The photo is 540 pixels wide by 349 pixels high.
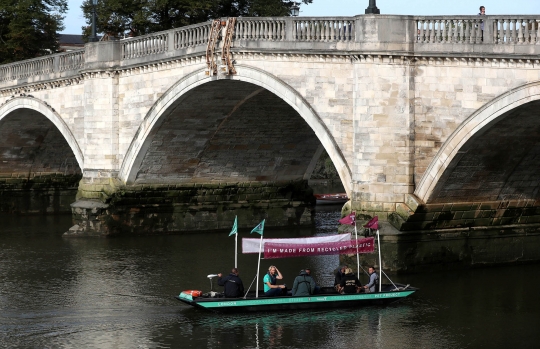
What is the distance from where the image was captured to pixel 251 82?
27.8m

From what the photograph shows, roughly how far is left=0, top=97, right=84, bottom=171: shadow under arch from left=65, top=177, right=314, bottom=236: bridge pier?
2.08 meters

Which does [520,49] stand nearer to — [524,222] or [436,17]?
[436,17]

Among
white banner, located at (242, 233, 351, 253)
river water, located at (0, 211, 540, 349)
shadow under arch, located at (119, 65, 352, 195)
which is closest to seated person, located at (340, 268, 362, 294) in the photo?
river water, located at (0, 211, 540, 349)

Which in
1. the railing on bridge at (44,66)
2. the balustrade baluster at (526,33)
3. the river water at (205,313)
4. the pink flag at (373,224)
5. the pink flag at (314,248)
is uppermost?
the railing on bridge at (44,66)

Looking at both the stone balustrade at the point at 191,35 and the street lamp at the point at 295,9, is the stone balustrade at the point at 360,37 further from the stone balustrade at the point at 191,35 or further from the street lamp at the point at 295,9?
the street lamp at the point at 295,9

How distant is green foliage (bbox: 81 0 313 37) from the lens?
43344mm

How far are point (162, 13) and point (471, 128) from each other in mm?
24520

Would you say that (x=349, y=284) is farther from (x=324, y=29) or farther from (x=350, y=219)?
(x=324, y=29)

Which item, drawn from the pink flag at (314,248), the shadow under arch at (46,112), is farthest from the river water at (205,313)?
the shadow under arch at (46,112)

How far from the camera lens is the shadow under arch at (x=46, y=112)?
119ft

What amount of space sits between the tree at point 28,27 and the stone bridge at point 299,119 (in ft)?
26.5

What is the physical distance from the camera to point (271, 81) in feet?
88.9

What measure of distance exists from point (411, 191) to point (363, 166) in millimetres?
1382

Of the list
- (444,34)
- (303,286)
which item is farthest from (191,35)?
(303,286)
